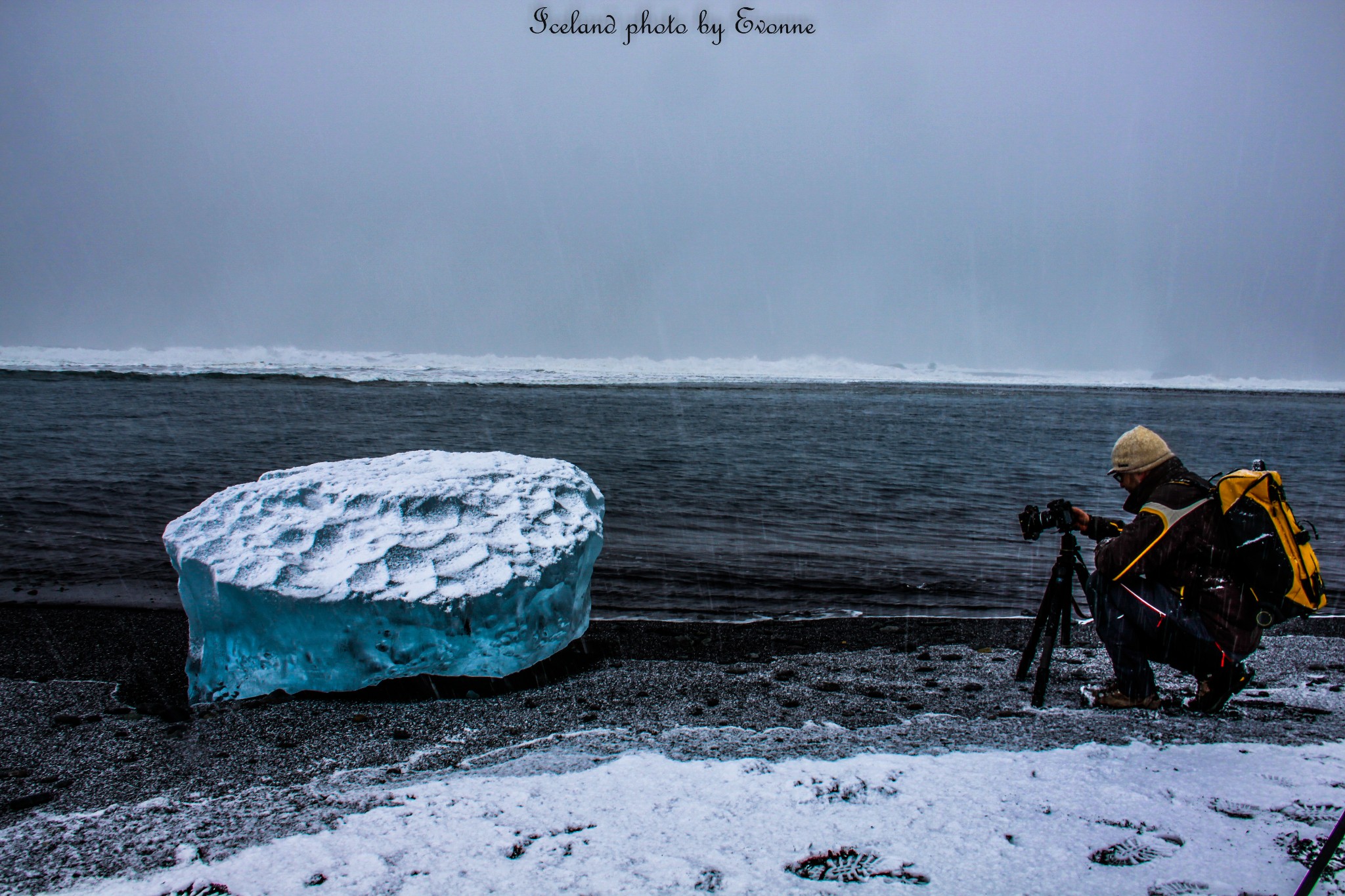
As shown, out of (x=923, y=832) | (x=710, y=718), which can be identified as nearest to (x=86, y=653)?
(x=710, y=718)

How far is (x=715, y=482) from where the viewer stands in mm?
17406

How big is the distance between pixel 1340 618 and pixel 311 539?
9630 millimetres

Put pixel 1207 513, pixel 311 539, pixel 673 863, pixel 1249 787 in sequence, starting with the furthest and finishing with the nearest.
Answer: pixel 311 539 → pixel 1207 513 → pixel 1249 787 → pixel 673 863

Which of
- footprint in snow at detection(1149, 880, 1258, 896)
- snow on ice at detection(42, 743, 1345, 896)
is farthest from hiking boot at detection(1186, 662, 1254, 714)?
footprint in snow at detection(1149, 880, 1258, 896)

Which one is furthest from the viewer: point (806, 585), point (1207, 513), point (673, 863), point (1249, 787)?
point (806, 585)

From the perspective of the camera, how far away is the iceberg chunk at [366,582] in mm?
4680

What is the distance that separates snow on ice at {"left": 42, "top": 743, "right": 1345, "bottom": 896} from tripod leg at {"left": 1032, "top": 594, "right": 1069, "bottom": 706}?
0.73 metres

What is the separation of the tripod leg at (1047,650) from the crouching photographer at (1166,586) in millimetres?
202

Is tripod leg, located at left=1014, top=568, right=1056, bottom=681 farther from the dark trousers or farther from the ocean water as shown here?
the ocean water

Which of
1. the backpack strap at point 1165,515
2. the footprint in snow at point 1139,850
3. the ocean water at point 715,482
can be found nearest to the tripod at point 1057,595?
the backpack strap at point 1165,515

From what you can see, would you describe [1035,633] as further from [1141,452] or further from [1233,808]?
[1233,808]

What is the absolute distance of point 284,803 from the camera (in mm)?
3125

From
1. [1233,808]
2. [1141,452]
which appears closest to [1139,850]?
[1233,808]

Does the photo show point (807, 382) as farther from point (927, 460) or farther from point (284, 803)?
point (284, 803)
